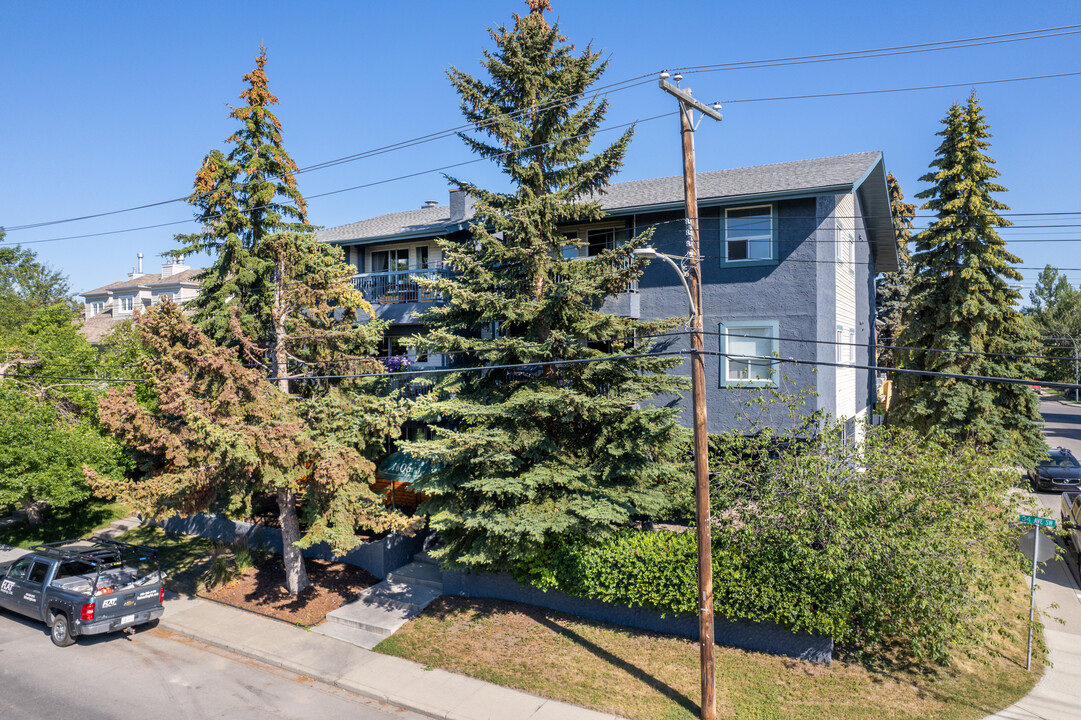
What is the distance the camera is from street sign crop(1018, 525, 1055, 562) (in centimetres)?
1121

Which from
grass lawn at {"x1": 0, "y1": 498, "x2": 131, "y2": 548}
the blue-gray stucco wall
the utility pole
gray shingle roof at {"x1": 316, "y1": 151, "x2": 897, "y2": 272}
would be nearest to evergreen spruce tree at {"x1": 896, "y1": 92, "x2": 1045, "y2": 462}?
gray shingle roof at {"x1": 316, "y1": 151, "x2": 897, "y2": 272}

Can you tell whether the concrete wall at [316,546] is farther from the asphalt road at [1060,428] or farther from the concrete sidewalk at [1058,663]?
the asphalt road at [1060,428]

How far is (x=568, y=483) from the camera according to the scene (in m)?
12.6

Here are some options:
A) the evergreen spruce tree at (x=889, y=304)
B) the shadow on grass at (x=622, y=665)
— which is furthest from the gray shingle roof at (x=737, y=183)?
the evergreen spruce tree at (x=889, y=304)

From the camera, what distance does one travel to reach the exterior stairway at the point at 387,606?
13.5 meters

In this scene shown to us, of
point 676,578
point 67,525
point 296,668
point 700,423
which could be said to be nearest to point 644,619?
point 676,578

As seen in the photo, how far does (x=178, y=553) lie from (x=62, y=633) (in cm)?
618

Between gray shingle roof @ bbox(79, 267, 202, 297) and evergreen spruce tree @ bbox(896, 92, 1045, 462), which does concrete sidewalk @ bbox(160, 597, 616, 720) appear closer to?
evergreen spruce tree @ bbox(896, 92, 1045, 462)

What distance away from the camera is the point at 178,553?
62.3 feet

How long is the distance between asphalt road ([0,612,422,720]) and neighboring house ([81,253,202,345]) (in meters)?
31.8

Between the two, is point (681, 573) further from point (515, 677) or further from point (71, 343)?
point (71, 343)

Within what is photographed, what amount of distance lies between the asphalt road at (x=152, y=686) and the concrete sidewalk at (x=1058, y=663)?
9860 mm

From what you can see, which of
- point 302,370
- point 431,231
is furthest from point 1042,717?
point 431,231

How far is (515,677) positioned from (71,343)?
2155 centimetres
